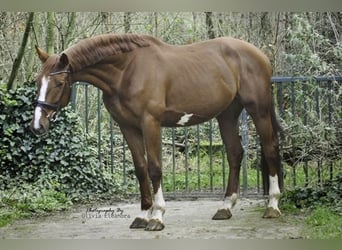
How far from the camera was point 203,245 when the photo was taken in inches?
120

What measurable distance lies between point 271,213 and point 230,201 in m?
0.26

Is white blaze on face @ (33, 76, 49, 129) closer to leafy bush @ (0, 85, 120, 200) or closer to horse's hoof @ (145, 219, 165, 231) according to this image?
leafy bush @ (0, 85, 120, 200)

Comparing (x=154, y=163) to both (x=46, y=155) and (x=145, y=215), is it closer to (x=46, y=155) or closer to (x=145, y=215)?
(x=145, y=215)

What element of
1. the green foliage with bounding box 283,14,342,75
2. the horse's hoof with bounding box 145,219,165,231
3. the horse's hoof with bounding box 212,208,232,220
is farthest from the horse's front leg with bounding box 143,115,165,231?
the green foliage with bounding box 283,14,342,75

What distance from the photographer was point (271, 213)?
11.1ft

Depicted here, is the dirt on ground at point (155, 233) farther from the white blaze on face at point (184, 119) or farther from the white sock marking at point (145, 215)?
the white blaze on face at point (184, 119)

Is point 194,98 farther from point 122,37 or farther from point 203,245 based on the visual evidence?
point 203,245

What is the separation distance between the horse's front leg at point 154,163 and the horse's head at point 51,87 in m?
0.50

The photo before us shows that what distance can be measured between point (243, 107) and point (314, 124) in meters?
0.52

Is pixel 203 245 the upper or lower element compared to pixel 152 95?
lower

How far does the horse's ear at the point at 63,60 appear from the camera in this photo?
3.09 m
